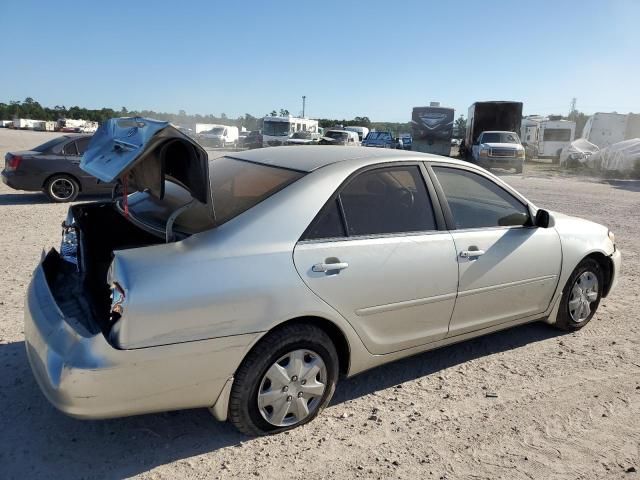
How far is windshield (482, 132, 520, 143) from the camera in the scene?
84.5 ft

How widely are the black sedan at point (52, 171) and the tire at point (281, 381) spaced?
28.8 ft

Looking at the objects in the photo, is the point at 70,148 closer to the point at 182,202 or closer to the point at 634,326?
the point at 182,202

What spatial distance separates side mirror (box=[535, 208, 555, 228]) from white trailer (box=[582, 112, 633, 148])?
1242 inches

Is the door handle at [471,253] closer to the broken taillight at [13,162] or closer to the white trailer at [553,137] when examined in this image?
the broken taillight at [13,162]

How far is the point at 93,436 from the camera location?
2.97 meters

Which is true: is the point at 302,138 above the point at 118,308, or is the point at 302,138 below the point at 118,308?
above

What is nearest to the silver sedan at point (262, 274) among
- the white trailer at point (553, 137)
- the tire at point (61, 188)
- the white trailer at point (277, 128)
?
the tire at point (61, 188)

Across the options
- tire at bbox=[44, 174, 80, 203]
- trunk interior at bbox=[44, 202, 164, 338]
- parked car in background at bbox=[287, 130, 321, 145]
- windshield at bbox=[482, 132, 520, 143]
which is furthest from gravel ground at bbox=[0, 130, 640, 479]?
parked car in background at bbox=[287, 130, 321, 145]

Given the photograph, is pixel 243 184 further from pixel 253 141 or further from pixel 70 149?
pixel 253 141

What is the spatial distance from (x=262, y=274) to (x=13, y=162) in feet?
33.1

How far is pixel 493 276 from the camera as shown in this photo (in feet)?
12.4

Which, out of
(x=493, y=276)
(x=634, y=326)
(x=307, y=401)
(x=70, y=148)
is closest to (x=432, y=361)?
(x=493, y=276)

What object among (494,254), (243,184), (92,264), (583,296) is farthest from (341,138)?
(92,264)

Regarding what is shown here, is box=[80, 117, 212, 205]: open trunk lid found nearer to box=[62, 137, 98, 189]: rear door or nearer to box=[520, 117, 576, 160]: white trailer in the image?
box=[62, 137, 98, 189]: rear door
